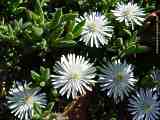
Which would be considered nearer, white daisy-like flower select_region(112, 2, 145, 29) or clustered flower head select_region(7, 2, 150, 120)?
clustered flower head select_region(7, 2, 150, 120)

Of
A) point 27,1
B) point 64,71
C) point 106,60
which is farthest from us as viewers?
point 27,1

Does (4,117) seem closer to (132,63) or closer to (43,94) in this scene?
(43,94)

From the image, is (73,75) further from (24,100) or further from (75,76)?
(24,100)

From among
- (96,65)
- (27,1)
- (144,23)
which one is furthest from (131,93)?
(27,1)

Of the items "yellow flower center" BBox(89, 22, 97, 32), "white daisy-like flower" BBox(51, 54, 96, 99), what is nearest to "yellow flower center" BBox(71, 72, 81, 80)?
"white daisy-like flower" BBox(51, 54, 96, 99)

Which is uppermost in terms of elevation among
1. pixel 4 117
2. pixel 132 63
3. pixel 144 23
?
pixel 144 23

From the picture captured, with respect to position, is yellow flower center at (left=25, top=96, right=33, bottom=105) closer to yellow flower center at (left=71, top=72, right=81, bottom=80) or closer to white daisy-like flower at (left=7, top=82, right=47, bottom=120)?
white daisy-like flower at (left=7, top=82, right=47, bottom=120)
